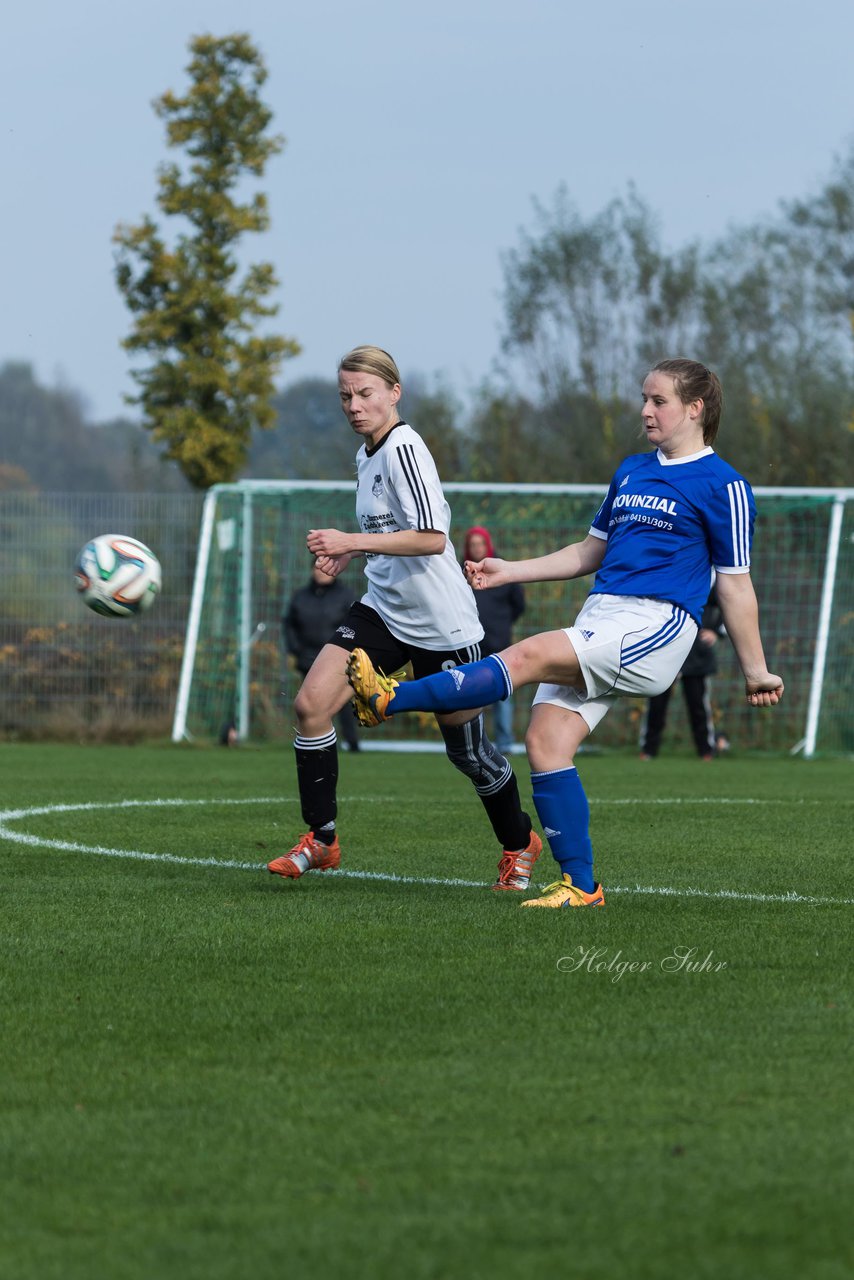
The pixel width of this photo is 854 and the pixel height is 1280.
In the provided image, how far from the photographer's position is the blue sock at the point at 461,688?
18.0ft

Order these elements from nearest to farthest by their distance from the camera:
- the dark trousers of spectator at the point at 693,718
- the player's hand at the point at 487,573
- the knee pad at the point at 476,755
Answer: the player's hand at the point at 487,573 → the knee pad at the point at 476,755 → the dark trousers of spectator at the point at 693,718

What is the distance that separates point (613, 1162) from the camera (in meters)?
2.92

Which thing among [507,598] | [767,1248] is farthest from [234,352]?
[767,1248]

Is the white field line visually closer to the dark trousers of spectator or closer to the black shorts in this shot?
the black shorts

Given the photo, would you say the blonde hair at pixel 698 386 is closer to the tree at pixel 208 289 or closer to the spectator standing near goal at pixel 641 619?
the spectator standing near goal at pixel 641 619

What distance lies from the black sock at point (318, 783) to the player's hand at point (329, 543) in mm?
961

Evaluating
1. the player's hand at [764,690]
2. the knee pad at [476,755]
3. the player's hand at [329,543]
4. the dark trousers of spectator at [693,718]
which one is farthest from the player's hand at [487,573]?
the dark trousers of spectator at [693,718]

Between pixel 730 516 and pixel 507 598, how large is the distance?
1074cm

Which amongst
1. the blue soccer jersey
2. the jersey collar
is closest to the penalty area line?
the blue soccer jersey

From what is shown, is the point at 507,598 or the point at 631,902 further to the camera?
the point at 507,598

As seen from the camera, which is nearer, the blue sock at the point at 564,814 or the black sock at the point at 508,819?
the blue sock at the point at 564,814

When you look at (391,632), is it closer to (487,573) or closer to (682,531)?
(487,573)

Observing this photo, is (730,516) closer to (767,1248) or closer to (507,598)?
(767,1248)

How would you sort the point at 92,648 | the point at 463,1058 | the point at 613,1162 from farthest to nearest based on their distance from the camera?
the point at 92,648, the point at 463,1058, the point at 613,1162
